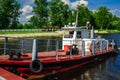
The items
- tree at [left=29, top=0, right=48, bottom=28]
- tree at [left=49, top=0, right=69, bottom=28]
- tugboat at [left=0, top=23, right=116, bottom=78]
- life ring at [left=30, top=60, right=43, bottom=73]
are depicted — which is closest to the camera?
tugboat at [left=0, top=23, right=116, bottom=78]

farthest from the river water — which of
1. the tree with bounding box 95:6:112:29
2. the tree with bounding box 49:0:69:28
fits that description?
the tree with bounding box 95:6:112:29

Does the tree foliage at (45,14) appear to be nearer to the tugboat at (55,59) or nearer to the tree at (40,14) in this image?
the tree at (40,14)

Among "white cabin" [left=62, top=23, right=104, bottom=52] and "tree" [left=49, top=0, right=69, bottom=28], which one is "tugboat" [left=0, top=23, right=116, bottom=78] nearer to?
"white cabin" [left=62, top=23, right=104, bottom=52]

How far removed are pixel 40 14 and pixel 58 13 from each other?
8270 millimetres

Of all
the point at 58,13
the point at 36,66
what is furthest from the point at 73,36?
the point at 58,13

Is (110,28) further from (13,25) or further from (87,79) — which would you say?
(87,79)

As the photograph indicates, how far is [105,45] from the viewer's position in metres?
32.4

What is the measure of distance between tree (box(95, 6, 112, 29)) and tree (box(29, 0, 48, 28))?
42140 millimetres

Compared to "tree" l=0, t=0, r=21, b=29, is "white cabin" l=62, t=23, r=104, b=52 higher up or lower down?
lower down

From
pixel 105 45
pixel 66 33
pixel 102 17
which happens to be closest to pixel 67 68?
pixel 66 33

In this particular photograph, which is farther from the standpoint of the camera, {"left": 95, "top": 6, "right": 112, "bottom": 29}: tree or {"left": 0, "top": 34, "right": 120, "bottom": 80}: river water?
{"left": 95, "top": 6, "right": 112, "bottom": 29}: tree

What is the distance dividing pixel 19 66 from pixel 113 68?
35.2 ft

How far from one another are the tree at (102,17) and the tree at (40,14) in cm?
4214

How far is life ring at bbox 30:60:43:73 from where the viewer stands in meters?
18.8
